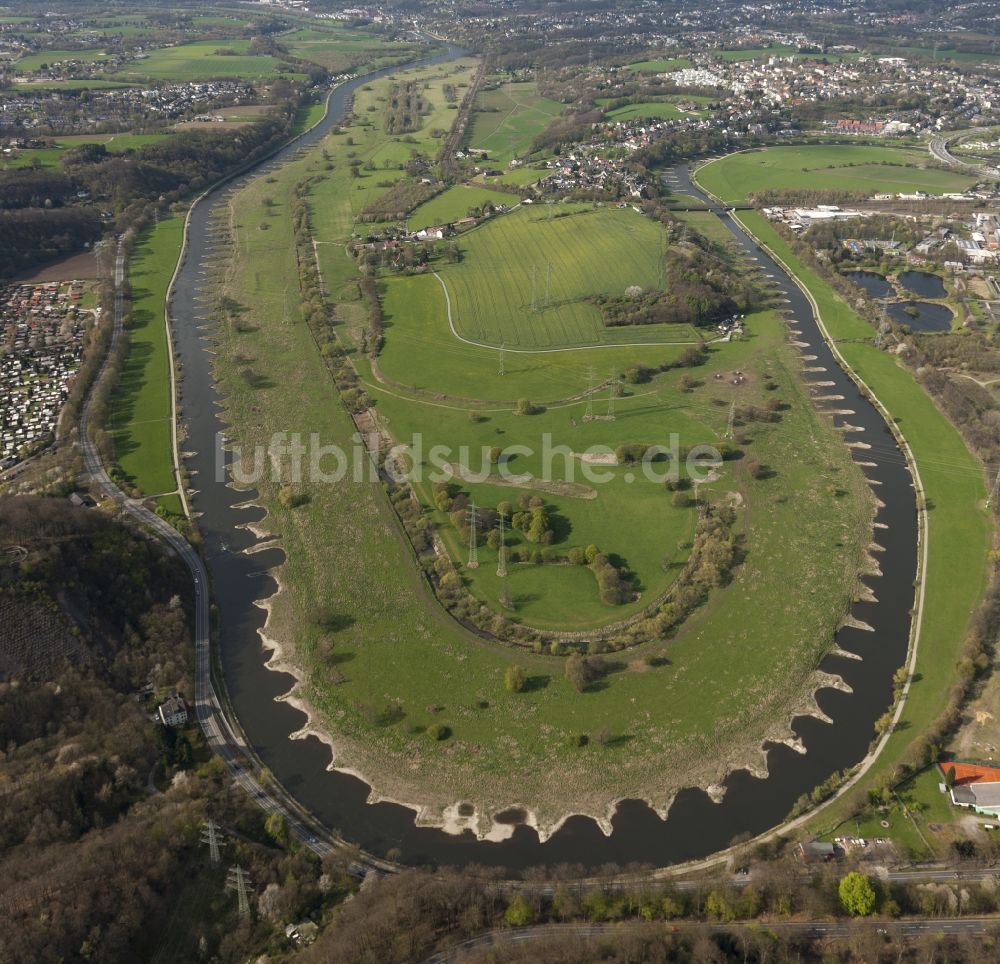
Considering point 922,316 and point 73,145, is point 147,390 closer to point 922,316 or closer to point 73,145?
point 922,316

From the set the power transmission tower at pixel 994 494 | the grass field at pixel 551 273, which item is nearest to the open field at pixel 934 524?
the power transmission tower at pixel 994 494

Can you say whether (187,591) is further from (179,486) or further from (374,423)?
(374,423)

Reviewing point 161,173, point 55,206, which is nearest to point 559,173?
point 161,173

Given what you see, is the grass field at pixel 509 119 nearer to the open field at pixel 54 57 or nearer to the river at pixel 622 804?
the river at pixel 622 804

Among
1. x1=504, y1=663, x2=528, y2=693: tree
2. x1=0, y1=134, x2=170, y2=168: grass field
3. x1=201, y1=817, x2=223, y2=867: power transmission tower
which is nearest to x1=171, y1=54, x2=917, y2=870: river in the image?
x1=201, y1=817, x2=223, y2=867: power transmission tower

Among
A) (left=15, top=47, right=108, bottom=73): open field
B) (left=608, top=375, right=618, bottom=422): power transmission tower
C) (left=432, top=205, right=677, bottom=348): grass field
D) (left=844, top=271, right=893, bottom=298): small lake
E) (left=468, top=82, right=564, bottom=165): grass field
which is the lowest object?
(left=608, top=375, right=618, bottom=422): power transmission tower

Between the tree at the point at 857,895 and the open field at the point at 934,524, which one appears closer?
the tree at the point at 857,895

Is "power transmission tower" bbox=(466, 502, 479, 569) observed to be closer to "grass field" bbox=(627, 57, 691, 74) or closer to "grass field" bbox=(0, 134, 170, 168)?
"grass field" bbox=(0, 134, 170, 168)

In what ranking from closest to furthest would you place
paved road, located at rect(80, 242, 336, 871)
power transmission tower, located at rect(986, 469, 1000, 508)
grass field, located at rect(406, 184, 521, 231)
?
paved road, located at rect(80, 242, 336, 871) → power transmission tower, located at rect(986, 469, 1000, 508) → grass field, located at rect(406, 184, 521, 231)
